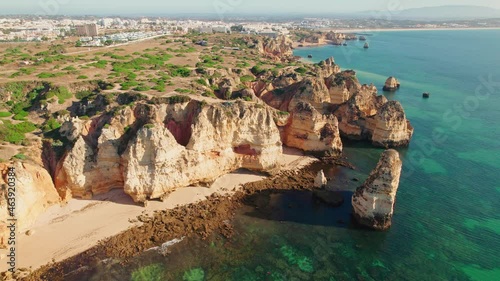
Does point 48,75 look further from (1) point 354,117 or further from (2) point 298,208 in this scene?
(1) point 354,117

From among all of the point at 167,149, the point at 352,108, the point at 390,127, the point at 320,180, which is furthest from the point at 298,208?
the point at 352,108

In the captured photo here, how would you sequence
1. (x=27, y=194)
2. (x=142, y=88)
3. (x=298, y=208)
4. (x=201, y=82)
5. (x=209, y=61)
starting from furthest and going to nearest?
(x=209, y=61) → (x=201, y=82) → (x=142, y=88) → (x=298, y=208) → (x=27, y=194)

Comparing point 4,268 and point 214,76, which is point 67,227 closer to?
point 4,268

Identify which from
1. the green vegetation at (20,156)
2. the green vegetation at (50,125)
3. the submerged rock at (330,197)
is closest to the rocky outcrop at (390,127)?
the submerged rock at (330,197)

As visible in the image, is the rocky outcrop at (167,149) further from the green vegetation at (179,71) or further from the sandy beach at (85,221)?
the green vegetation at (179,71)

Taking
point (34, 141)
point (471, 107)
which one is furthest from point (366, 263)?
point (471, 107)

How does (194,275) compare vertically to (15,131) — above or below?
below
